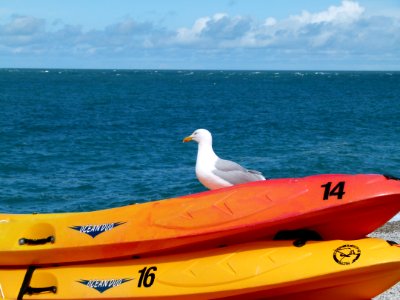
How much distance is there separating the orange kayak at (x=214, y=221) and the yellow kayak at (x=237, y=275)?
12 centimetres

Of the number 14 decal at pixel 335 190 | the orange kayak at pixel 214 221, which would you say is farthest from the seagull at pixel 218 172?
the number 14 decal at pixel 335 190

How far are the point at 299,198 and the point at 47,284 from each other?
2306 millimetres

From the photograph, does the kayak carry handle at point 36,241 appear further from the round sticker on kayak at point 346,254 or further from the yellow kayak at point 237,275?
the round sticker on kayak at point 346,254

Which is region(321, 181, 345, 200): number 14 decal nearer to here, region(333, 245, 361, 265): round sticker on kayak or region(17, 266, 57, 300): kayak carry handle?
region(333, 245, 361, 265): round sticker on kayak

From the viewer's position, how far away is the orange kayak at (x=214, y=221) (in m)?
5.29

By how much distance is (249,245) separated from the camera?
18.3 ft

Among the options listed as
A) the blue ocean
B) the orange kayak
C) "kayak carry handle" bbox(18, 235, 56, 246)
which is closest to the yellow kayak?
the orange kayak

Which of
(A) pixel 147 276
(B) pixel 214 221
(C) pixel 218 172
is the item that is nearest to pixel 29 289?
(A) pixel 147 276

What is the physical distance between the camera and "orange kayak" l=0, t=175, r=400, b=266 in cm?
529

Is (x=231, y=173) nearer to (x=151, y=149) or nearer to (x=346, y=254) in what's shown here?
(x=346, y=254)

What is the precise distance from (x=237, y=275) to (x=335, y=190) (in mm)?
1027

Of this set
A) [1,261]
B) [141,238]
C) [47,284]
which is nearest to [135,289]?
[141,238]

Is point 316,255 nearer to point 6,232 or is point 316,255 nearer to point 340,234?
point 340,234

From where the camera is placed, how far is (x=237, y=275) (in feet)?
17.6
